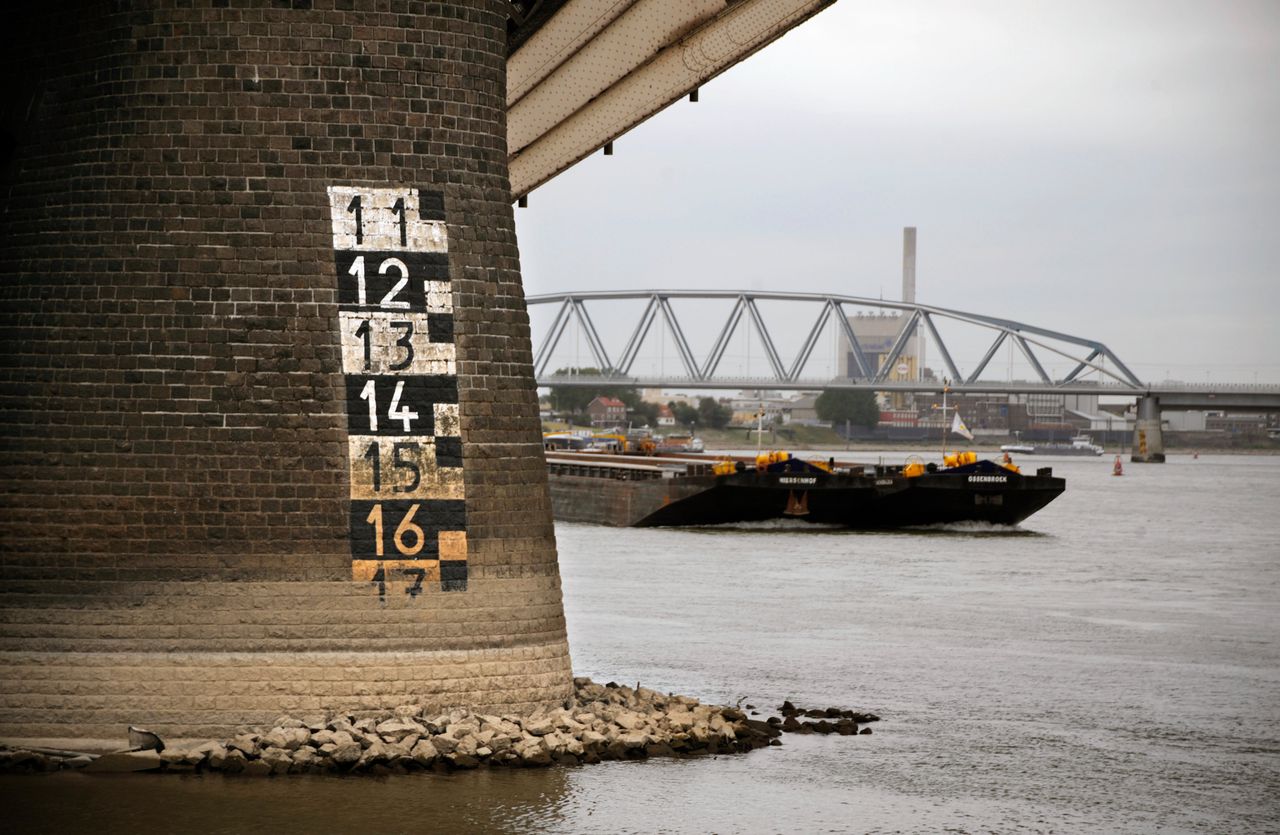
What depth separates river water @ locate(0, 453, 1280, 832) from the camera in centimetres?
1279

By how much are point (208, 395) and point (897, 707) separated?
27.4 feet

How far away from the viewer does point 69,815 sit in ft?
40.3

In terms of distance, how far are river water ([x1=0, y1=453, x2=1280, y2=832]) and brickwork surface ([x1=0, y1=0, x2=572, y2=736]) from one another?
83 centimetres

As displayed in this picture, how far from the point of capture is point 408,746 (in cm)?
1322

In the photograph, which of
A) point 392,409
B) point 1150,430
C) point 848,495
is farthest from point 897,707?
point 1150,430

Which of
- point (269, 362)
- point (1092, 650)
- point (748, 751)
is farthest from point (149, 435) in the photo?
point (1092, 650)

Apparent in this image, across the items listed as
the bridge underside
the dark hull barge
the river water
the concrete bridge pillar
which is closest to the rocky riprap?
the river water

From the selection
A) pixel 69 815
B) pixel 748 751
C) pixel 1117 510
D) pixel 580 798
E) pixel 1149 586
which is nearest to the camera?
pixel 69 815

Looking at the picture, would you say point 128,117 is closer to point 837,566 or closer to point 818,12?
point 818,12

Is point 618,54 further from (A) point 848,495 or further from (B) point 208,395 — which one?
(A) point 848,495

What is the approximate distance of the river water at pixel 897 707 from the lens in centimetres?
1279

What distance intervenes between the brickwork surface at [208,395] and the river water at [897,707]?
833 mm

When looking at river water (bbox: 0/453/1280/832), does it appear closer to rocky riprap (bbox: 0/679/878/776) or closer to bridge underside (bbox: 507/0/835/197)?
rocky riprap (bbox: 0/679/878/776)

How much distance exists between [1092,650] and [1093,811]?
1070cm
